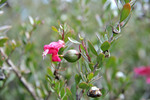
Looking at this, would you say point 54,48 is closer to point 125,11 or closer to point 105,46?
point 105,46

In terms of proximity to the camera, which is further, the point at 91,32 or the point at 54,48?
the point at 91,32

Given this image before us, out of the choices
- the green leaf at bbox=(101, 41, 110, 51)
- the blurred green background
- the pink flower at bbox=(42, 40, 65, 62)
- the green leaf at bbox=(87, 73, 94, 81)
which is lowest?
the green leaf at bbox=(87, 73, 94, 81)

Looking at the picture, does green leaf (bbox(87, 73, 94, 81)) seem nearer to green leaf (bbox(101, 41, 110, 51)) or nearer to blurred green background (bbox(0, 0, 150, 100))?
green leaf (bbox(101, 41, 110, 51))

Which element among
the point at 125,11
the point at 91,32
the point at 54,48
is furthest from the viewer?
the point at 91,32

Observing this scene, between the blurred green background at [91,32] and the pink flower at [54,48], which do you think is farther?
the blurred green background at [91,32]

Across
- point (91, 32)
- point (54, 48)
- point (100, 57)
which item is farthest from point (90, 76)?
point (91, 32)

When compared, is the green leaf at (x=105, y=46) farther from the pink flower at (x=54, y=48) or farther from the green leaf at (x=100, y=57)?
the pink flower at (x=54, y=48)

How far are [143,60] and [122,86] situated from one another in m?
1.70

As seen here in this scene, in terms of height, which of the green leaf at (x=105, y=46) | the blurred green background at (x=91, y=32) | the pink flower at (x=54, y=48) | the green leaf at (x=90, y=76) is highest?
the blurred green background at (x=91, y=32)

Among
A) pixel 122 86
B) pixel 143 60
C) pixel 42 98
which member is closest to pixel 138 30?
pixel 143 60

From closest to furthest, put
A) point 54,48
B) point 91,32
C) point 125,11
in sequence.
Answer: point 125,11 → point 54,48 → point 91,32

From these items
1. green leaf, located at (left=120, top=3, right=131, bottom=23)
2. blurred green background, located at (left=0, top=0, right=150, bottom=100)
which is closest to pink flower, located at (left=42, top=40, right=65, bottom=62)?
green leaf, located at (left=120, top=3, right=131, bottom=23)

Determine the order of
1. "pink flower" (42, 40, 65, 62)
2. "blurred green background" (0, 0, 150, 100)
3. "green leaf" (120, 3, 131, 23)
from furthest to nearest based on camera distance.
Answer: "blurred green background" (0, 0, 150, 100)
"pink flower" (42, 40, 65, 62)
"green leaf" (120, 3, 131, 23)

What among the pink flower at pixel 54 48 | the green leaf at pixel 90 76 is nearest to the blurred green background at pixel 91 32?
the pink flower at pixel 54 48
